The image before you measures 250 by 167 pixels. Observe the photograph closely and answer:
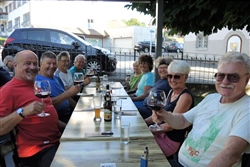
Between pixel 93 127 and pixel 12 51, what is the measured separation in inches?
284

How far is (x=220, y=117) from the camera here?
1589 millimetres

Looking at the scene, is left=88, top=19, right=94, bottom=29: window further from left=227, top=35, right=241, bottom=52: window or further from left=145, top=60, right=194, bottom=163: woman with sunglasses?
left=145, top=60, right=194, bottom=163: woman with sunglasses

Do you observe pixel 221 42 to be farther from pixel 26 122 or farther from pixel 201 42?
pixel 26 122

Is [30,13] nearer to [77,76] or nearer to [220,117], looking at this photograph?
[77,76]

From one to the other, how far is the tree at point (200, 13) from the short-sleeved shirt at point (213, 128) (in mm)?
1871

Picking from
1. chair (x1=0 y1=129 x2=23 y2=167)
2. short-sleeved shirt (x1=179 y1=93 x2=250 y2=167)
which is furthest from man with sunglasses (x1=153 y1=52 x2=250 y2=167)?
chair (x1=0 y1=129 x2=23 y2=167)

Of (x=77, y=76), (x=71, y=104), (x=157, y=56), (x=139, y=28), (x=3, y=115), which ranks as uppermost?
(x=139, y=28)

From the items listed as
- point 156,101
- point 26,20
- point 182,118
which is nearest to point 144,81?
point 182,118

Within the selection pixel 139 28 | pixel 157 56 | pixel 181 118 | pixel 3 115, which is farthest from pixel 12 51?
pixel 139 28

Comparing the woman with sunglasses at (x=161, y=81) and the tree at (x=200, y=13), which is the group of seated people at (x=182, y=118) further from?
the tree at (x=200, y=13)

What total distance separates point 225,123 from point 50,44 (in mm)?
7586

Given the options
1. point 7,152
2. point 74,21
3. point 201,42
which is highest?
point 74,21

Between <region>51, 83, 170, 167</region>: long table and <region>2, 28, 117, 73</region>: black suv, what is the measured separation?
5971 mm

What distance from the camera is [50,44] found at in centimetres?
816
